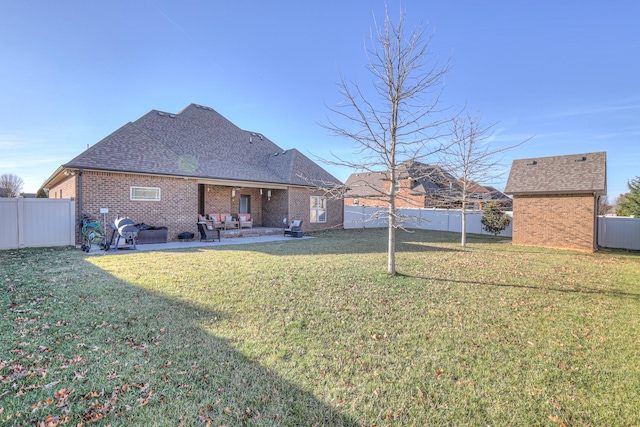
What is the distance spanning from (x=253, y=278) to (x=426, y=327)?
407 cm

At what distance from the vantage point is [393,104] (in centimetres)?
729

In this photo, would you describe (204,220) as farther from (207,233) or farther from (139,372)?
(139,372)

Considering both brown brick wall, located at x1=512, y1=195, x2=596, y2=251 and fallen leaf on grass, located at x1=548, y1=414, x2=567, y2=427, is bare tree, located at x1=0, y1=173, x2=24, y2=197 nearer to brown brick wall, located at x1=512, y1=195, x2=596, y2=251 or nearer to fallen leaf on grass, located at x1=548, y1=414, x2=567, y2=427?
fallen leaf on grass, located at x1=548, y1=414, x2=567, y2=427

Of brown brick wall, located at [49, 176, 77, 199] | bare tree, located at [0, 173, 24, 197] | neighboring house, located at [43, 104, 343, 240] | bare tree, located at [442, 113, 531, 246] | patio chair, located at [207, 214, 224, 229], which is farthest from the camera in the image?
bare tree, located at [0, 173, 24, 197]

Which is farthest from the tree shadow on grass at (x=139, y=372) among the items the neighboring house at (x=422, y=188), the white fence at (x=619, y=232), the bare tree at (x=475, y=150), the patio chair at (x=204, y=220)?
the white fence at (x=619, y=232)

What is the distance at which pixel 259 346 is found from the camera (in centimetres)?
361

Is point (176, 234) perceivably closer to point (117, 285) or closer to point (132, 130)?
point (132, 130)

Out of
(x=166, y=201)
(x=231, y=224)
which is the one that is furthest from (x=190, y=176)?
(x=231, y=224)

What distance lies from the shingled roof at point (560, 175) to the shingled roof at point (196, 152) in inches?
405

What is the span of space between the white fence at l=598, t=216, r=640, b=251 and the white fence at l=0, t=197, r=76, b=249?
83.1ft

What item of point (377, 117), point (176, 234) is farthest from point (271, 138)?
point (377, 117)

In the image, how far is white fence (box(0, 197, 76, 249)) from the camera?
10258mm

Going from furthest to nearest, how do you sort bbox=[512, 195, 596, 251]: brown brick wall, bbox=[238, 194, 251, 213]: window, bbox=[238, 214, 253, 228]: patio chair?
1. bbox=[238, 194, 251, 213]: window
2. bbox=[238, 214, 253, 228]: patio chair
3. bbox=[512, 195, 596, 251]: brown brick wall

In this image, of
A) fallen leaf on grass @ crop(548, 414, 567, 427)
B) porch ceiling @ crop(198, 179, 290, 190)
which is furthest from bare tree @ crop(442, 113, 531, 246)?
fallen leaf on grass @ crop(548, 414, 567, 427)
